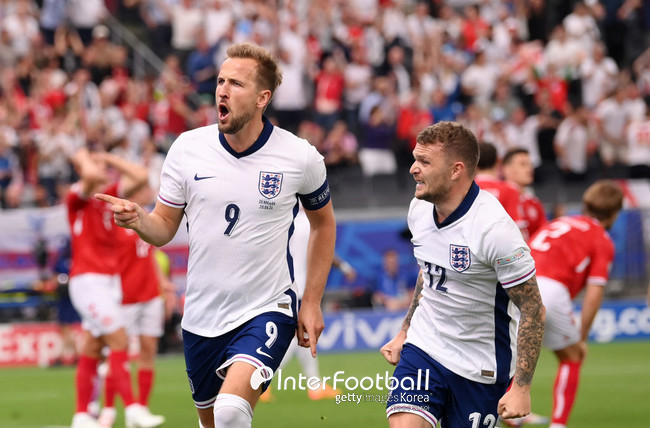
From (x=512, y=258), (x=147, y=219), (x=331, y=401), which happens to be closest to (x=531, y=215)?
(x=331, y=401)

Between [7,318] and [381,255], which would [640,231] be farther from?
[7,318]

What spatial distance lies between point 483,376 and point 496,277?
1.83ft

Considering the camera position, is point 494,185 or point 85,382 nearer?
point 494,185

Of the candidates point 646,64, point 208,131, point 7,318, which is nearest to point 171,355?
point 7,318

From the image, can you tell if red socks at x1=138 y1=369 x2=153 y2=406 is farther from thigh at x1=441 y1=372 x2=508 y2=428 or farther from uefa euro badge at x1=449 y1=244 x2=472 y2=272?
uefa euro badge at x1=449 y1=244 x2=472 y2=272

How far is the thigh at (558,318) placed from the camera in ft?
28.7

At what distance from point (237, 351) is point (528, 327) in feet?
5.25

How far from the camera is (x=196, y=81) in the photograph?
20.8m

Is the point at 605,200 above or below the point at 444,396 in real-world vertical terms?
above

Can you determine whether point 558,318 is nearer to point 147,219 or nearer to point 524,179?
point 524,179

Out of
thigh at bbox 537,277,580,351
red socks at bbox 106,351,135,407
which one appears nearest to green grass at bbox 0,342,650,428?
red socks at bbox 106,351,135,407

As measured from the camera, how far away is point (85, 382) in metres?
9.48

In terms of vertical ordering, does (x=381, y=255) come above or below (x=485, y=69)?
below

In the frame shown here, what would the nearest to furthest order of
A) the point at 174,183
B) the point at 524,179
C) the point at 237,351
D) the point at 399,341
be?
the point at 237,351
the point at 174,183
the point at 399,341
the point at 524,179
